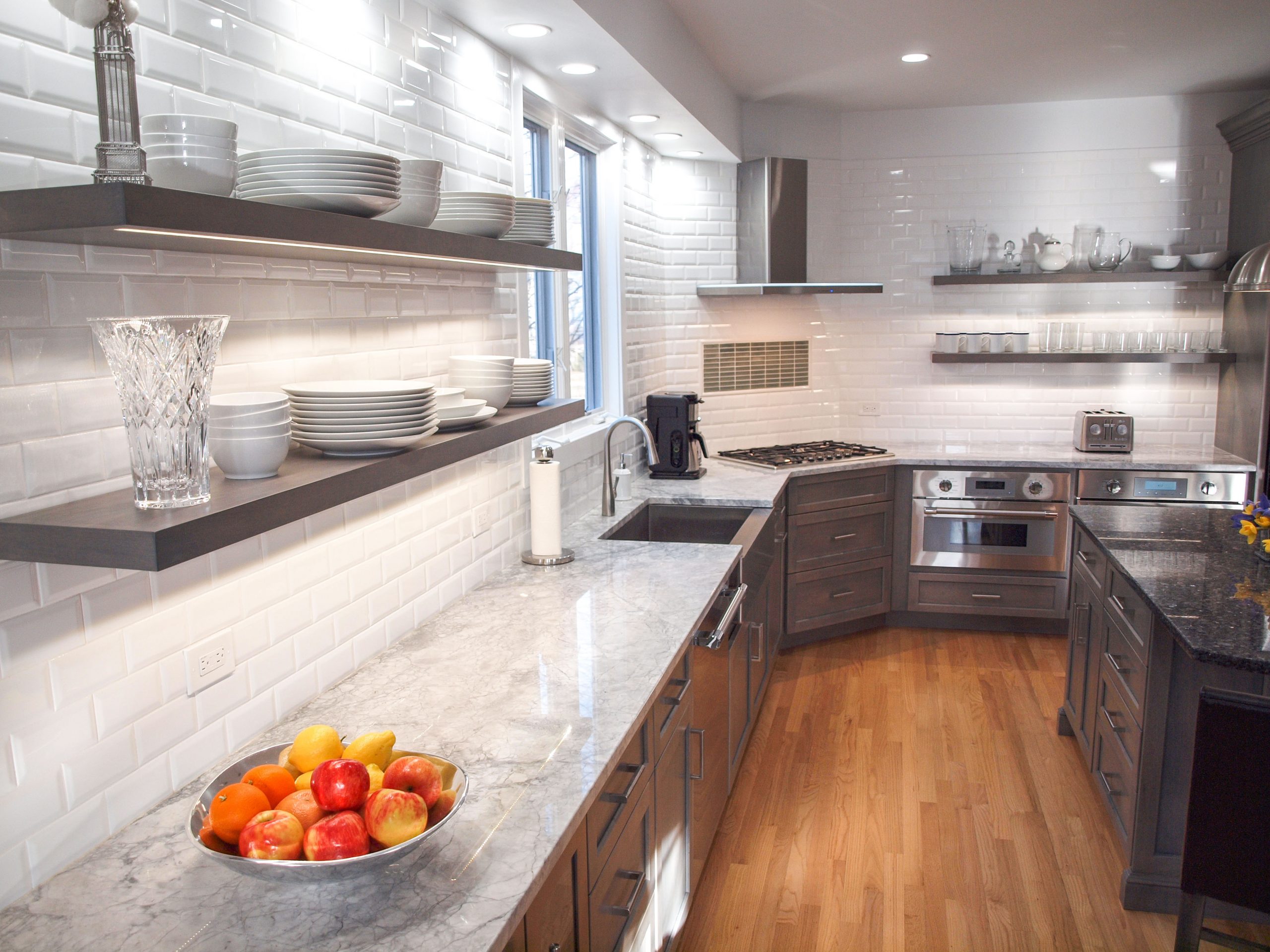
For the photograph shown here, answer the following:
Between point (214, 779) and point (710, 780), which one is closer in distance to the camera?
point (214, 779)

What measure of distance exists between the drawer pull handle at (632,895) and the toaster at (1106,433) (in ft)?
13.2

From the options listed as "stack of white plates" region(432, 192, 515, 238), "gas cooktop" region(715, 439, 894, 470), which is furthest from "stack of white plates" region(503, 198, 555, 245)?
"gas cooktop" region(715, 439, 894, 470)

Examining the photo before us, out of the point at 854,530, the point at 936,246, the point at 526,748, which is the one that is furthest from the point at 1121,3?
the point at 526,748

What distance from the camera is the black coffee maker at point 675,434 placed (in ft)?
Answer: 14.5

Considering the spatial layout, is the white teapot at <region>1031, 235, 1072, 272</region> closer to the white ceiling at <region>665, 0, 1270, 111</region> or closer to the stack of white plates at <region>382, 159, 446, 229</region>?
the white ceiling at <region>665, 0, 1270, 111</region>

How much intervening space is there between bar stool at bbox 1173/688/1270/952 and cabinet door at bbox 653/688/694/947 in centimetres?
112

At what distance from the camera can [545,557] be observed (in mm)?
2963

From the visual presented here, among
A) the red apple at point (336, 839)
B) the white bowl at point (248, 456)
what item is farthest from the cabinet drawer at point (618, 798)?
the white bowl at point (248, 456)

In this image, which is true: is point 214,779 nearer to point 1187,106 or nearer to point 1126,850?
point 1126,850

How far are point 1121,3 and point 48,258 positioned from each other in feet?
12.4

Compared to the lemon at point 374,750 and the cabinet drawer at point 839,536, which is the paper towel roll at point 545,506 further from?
the cabinet drawer at point 839,536

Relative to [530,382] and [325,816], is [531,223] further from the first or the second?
[325,816]

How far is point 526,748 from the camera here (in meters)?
1.72

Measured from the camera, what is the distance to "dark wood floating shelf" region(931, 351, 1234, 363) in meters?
5.06
